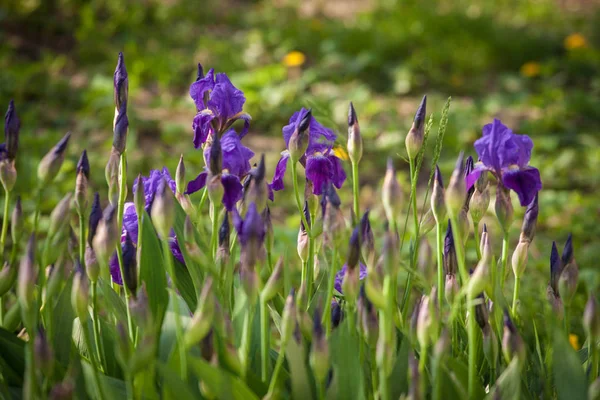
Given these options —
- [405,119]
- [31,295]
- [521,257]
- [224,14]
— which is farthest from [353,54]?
[31,295]

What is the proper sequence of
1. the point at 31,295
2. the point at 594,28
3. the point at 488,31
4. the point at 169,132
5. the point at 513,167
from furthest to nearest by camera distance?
the point at 594,28 < the point at 488,31 < the point at 169,132 < the point at 513,167 < the point at 31,295

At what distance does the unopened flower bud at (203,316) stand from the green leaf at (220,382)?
3cm

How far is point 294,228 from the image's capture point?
2717 mm

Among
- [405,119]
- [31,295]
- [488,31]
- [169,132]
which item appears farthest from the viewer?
[488,31]

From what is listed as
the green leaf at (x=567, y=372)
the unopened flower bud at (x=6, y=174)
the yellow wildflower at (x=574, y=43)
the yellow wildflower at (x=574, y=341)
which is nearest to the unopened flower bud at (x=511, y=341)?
the green leaf at (x=567, y=372)

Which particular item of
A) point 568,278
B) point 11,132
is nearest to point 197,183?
point 11,132

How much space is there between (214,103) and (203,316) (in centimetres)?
46

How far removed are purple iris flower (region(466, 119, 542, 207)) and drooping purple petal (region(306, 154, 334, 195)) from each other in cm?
26

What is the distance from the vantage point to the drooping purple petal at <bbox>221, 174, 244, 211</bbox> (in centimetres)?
111

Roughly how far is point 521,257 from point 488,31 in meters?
4.17

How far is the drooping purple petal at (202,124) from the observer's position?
3.92 ft

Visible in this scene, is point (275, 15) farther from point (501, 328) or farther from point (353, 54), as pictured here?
point (501, 328)

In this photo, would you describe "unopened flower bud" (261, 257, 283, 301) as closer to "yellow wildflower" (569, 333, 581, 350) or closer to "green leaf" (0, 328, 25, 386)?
"green leaf" (0, 328, 25, 386)

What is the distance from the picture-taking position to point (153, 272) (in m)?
1.12
